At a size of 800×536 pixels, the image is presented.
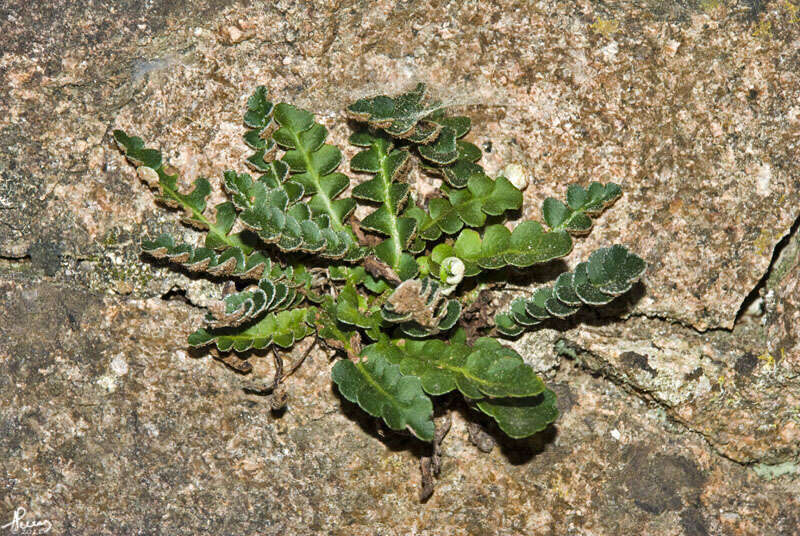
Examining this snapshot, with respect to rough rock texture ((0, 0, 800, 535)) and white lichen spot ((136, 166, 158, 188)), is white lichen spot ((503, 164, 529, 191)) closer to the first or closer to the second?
rough rock texture ((0, 0, 800, 535))

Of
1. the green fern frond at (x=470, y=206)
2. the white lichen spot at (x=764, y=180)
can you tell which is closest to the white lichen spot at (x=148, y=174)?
the green fern frond at (x=470, y=206)

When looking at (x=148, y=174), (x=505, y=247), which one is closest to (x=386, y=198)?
(x=505, y=247)

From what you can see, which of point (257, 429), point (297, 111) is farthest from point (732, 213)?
point (257, 429)

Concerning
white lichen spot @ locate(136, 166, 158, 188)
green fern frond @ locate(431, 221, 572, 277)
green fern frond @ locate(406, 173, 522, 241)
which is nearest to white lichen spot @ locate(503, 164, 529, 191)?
green fern frond @ locate(406, 173, 522, 241)

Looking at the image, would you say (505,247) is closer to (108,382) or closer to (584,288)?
(584,288)

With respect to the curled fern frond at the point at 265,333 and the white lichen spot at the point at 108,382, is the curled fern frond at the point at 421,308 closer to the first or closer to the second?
the curled fern frond at the point at 265,333

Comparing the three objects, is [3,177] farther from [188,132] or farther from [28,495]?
[28,495]

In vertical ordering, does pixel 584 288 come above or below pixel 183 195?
below
